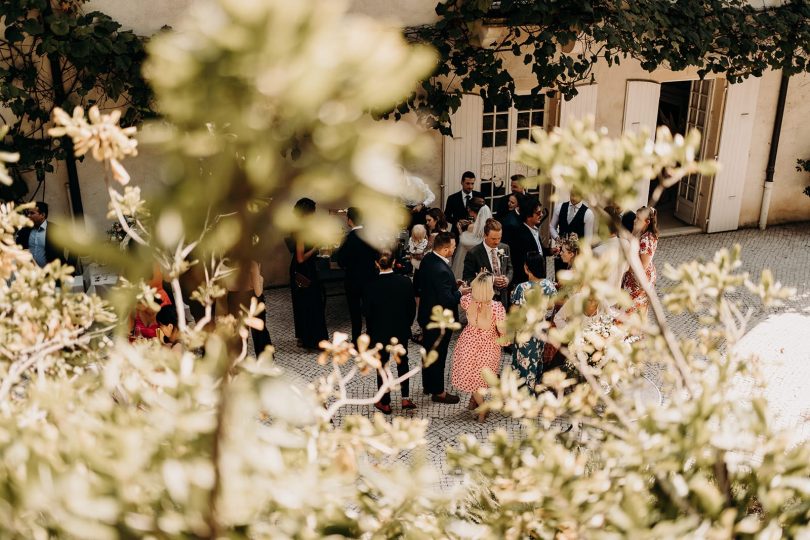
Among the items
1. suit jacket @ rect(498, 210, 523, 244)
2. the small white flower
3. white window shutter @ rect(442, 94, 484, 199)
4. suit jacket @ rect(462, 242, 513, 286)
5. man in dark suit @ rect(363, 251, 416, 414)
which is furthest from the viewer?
white window shutter @ rect(442, 94, 484, 199)

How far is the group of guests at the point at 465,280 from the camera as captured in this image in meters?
6.53

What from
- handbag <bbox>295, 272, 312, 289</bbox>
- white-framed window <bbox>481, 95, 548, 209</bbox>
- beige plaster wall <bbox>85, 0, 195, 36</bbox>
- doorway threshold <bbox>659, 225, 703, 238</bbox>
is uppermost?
beige plaster wall <bbox>85, 0, 195, 36</bbox>

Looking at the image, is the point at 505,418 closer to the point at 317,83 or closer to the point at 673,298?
the point at 673,298

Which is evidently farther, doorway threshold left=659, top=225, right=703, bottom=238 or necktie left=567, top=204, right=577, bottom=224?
doorway threshold left=659, top=225, right=703, bottom=238

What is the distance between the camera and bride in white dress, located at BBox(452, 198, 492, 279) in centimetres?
867

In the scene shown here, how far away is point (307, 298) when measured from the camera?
8055 millimetres

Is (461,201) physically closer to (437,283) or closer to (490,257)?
(490,257)

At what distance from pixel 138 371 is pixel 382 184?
137 cm

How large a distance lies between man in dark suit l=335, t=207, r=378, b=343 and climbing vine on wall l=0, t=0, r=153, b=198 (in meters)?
2.49

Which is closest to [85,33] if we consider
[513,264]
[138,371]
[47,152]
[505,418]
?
[47,152]

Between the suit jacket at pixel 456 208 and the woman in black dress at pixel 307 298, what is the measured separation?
2.34 metres

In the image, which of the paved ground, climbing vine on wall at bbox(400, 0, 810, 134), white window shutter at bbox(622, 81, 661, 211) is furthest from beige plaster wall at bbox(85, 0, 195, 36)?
white window shutter at bbox(622, 81, 661, 211)

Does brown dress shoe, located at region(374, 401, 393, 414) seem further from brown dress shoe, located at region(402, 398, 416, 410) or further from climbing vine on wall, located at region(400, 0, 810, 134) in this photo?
climbing vine on wall, located at region(400, 0, 810, 134)

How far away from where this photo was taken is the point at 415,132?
50.6 inches
